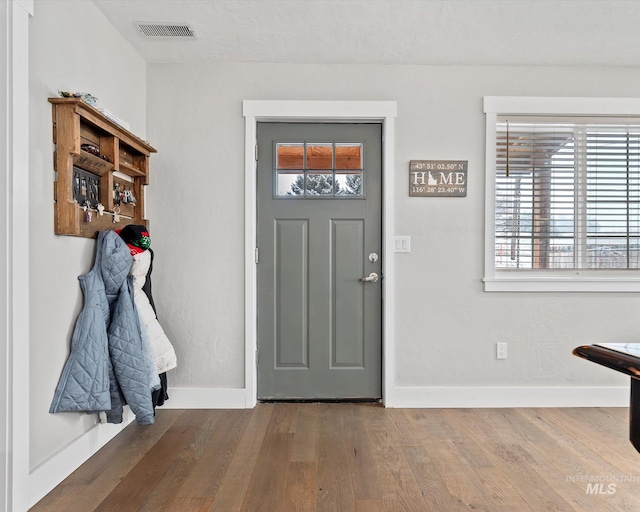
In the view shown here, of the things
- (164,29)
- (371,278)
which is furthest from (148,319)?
(164,29)

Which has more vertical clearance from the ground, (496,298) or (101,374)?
(496,298)

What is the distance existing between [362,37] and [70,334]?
91.9 inches

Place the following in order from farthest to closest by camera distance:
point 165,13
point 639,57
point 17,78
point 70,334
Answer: point 639,57 → point 165,13 → point 70,334 → point 17,78

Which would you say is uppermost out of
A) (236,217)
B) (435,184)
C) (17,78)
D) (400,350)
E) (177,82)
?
(177,82)

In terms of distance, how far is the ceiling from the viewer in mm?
2543

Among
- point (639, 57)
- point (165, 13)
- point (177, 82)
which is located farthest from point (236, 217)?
point (639, 57)

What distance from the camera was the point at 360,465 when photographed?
2.37m

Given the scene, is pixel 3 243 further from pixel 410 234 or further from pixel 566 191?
pixel 566 191

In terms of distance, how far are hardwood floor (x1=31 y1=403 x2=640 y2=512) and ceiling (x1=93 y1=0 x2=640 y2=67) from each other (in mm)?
2364

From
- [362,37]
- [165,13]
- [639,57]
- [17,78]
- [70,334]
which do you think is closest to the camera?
[17,78]

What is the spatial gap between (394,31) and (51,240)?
2.18 m

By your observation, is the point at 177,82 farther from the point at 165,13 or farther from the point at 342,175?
the point at 342,175

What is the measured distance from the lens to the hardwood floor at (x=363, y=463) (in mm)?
2025

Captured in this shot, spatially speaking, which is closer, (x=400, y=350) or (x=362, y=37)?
(x=362, y=37)
